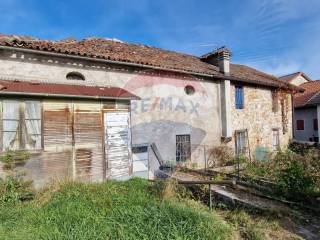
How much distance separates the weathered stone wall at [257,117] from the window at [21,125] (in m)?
10.2

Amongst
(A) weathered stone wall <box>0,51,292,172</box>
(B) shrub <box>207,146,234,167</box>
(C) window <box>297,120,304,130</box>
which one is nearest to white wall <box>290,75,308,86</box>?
(C) window <box>297,120,304,130</box>

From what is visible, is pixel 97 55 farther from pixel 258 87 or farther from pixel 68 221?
pixel 258 87

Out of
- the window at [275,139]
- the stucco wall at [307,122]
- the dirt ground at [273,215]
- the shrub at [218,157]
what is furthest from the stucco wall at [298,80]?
the dirt ground at [273,215]

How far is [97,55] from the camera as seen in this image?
10102 mm

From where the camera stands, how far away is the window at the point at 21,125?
7.73 metres

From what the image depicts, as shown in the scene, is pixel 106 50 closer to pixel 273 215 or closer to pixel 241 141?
pixel 241 141

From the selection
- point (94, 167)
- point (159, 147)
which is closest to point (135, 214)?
point (94, 167)

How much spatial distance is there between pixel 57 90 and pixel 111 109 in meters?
1.96

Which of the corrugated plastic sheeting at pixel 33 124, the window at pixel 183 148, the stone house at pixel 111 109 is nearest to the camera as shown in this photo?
the corrugated plastic sheeting at pixel 33 124

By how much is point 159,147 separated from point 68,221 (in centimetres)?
678

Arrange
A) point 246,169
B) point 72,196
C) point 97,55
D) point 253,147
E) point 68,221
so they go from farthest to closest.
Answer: point 253,147
point 246,169
point 97,55
point 72,196
point 68,221

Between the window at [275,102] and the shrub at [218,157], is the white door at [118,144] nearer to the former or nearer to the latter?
the shrub at [218,157]

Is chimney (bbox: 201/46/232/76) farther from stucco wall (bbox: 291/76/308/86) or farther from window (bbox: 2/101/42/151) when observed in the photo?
stucco wall (bbox: 291/76/308/86)

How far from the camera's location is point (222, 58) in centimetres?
1502
